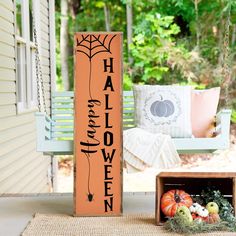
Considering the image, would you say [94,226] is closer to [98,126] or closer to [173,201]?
[173,201]

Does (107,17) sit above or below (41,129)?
above

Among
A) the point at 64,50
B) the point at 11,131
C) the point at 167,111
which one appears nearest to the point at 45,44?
the point at 11,131

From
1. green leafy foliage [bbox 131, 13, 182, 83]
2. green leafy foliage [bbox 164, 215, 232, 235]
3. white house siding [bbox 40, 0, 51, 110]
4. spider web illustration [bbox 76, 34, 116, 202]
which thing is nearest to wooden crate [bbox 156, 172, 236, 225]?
green leafy foliage [bbox 164, 215, 232, 235]

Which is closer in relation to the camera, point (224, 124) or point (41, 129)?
point (41, 129)

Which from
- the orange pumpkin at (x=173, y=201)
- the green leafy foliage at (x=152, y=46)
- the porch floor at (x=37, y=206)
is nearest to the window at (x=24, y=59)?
the porch floor at (x=37, y=206)

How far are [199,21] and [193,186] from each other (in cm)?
737

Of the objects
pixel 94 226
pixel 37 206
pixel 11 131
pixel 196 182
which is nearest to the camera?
pixel 94 226

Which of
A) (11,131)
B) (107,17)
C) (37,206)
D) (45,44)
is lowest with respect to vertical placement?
(37,206)

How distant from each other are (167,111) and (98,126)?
3.29ft

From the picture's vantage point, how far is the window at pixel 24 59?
20.1ft

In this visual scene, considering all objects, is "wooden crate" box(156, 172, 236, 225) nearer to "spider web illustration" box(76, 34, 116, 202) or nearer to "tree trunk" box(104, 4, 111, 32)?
"spider web illustration" box(76, 34, 116, 202)

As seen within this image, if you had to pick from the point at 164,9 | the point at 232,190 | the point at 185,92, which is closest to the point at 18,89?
the point at 185,92

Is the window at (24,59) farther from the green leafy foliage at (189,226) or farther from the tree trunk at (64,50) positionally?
the tree trunk at (64,50)

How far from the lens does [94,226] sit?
3764 mm
